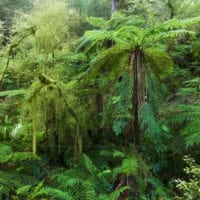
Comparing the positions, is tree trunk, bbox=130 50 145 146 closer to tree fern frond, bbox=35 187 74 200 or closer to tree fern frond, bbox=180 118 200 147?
tree fern frond, bbox=180 118 200 147

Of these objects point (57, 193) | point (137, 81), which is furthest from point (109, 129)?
point (57, 193)

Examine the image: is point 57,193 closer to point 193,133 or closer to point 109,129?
point 109,129

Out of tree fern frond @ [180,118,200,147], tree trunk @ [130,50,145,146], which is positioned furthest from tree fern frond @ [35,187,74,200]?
tree fern frond @ [180,118,200,147]

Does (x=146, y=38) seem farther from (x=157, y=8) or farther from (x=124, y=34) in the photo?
(x=157, y=8)

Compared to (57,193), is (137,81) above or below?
above

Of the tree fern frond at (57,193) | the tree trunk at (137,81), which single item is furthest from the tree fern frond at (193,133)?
the tree fern frond at (57,193)

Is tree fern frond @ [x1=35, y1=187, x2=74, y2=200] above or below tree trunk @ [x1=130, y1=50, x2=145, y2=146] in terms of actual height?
below

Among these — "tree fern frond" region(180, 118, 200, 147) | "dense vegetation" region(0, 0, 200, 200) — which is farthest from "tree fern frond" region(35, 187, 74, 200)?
"tree fern frond" region(180, 118, 200, 147)

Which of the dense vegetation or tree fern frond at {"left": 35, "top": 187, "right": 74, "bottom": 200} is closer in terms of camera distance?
tree fern frond at {"left": 35, "top": 187, "right": 74, "bottom": 200}

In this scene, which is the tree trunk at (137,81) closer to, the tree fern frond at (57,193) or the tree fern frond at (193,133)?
the tree fern frond at (193,133)

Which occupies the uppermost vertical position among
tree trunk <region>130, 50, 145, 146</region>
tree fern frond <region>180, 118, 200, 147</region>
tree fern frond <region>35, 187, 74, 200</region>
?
tree trunk <region>130, 50, 145, 146</region>

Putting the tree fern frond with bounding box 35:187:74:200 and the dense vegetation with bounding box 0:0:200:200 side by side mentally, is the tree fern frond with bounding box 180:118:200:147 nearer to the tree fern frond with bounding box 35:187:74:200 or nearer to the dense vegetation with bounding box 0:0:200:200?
the dense vegetation with bounding box 0:0:200:200

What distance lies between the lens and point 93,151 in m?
4.41

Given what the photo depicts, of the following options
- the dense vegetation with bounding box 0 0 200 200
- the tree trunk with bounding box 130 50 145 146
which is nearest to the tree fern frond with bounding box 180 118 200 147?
the dense vegetation with bounding box 0 0 200 200
